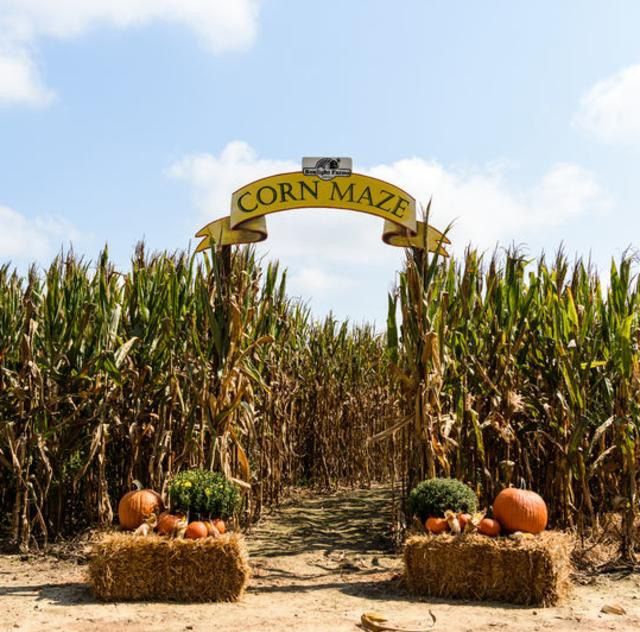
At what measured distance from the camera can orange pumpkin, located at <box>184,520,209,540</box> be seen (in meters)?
6.14

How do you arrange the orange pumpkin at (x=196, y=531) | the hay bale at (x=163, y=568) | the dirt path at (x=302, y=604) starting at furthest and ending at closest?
the orange pumpkin at (x=196, y=531)
the hay bale at (x=163, y=568)
the dirt path at (x=302, y=604)

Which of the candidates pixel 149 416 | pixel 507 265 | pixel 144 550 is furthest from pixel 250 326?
pixel 144 550

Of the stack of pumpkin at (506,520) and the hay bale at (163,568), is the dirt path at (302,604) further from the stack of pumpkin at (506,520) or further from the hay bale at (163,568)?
the stack of pumpkin at (506,520)

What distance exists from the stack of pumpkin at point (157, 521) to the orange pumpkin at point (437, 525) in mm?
1720

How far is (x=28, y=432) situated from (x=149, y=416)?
1.21 meters

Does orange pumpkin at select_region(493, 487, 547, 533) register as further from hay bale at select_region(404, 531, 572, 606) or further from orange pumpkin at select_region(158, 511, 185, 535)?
orange pumpkin at select_region(158, 511, 185, 535)

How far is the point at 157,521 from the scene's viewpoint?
21.0 feet

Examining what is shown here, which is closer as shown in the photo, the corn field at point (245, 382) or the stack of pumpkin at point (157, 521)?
the stack of pumpkin at point (157, 521)

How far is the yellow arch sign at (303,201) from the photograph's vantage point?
768 cm

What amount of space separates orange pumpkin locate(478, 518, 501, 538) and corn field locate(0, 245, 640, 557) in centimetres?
104

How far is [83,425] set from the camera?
326 inches

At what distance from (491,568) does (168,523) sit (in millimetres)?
2594

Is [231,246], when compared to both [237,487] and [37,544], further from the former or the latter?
[37,544]

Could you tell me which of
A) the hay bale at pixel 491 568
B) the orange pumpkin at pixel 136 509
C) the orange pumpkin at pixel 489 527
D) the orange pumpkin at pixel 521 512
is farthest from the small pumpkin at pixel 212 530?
the orange pumpkin at pixel 521 512
